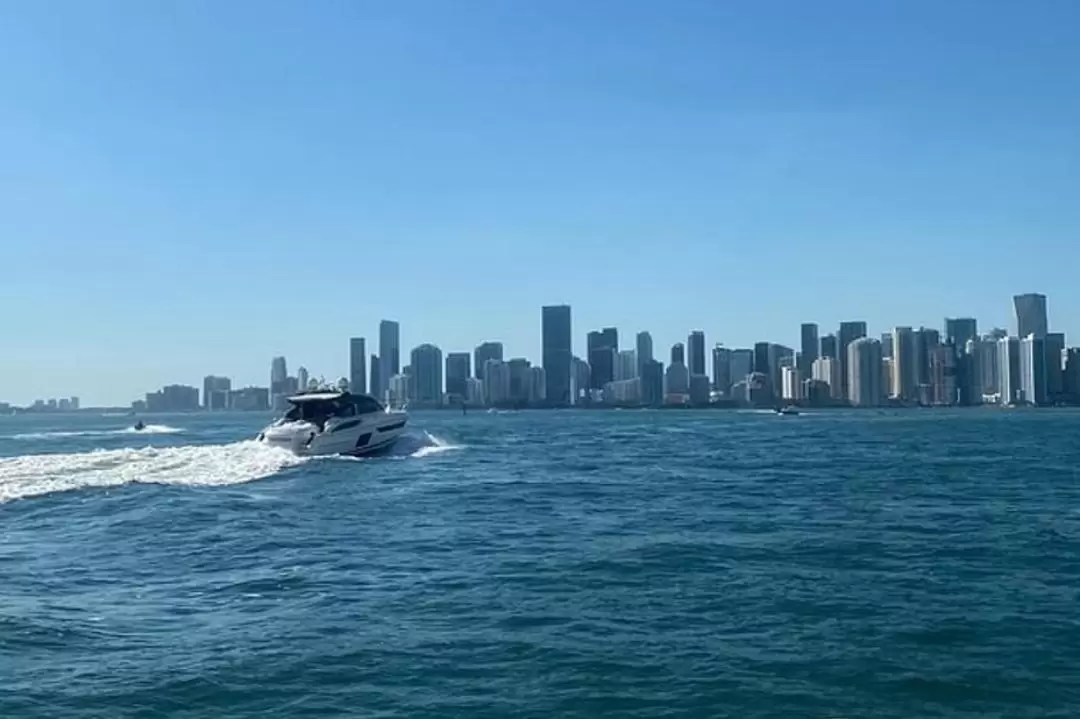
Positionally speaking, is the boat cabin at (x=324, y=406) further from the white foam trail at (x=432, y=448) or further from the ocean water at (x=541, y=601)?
the ocean water at (x=541, y=601)

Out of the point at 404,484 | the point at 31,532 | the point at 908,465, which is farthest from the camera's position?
the point at 908,465

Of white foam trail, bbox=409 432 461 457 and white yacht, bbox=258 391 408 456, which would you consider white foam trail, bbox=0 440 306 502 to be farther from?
white foam trail, bbox=409 432 461 457

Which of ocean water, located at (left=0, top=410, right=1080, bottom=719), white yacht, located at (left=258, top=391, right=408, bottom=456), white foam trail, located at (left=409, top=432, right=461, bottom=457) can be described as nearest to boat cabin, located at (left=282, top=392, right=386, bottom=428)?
white yacht, located at (left=258, top=391, right=408, bottom=456)

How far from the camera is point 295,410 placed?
5316cm

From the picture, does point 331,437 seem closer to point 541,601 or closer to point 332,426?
point 332,426

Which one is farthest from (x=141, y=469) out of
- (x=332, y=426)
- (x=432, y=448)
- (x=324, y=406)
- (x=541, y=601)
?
(x=541, y=601)

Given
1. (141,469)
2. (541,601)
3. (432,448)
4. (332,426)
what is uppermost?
(332,426)

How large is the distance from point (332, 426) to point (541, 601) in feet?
110

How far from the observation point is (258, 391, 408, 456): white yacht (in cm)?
4869

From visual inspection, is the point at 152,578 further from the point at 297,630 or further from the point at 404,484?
the point at 404,484

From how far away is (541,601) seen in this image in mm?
17188

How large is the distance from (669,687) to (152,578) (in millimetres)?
11174

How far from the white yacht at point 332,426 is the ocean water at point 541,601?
1268cm

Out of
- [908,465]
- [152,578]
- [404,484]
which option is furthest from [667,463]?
[152,578]
